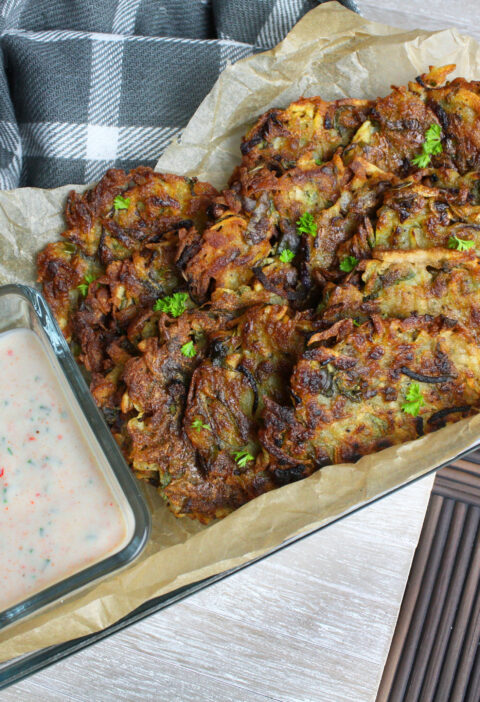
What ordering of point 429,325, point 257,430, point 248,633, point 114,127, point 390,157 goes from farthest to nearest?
point 114,127
point 248,633
point 390,157
point 257,430
point 429,325

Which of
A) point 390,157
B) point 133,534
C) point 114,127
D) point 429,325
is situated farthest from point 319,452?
point 114,127

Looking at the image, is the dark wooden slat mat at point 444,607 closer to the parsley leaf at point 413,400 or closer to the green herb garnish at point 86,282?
the parsley leaf at point 413,400

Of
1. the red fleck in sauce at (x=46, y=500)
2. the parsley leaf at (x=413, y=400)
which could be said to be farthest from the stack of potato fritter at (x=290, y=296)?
the red fleck in sauce at (x=46, y=500)

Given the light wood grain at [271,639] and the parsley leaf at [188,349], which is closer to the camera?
the parsley leaf at [188,349]

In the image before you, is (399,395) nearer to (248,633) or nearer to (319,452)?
(319,452)

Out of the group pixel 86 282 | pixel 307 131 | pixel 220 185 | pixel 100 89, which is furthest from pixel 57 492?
pixel 100 89

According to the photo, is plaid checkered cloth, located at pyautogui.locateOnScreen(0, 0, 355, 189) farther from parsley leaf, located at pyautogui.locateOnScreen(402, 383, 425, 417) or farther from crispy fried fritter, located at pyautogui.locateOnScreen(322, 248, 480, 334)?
parsley leaf, located at pyautogui.locateOnScreen(402, 383, 425, 417)
